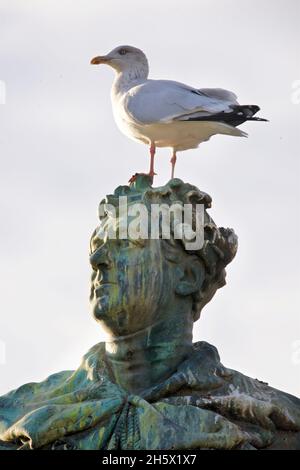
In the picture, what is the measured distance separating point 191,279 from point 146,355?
64 centimetres

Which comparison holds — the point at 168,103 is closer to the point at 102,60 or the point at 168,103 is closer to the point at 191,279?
the point at 102,60

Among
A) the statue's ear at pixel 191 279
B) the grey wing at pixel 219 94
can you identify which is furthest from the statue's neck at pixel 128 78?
the statue's ear at pixel 191 279

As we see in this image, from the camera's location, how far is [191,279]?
503 inches

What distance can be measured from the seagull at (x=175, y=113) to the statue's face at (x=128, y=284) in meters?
3.95

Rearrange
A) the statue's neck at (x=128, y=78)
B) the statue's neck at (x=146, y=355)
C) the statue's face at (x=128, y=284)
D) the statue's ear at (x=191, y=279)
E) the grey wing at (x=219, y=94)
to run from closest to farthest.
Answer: the statue's face at (x=128, y=284) < the statue's neck at (x=146, y=355) < the statue's ear at (x=191, y=279) < the grey wing at (x=219, y=94) < the statue's neck at (x=128, y=78)

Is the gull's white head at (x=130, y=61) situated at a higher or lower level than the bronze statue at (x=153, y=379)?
higher

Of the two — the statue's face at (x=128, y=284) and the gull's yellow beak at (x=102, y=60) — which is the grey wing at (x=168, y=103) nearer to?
the gull's yellow beak at (x=102, y=60)

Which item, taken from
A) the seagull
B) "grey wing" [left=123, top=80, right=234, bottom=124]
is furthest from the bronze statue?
"grey wing" [left=123, top=80, right=234, bottom=124]

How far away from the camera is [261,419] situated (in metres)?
12.3

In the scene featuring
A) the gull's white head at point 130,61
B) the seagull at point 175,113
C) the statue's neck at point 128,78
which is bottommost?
the seagull at point 175,113

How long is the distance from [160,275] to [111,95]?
596cm

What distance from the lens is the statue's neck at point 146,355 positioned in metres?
12.5

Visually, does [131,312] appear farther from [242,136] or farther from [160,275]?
[242,136]
